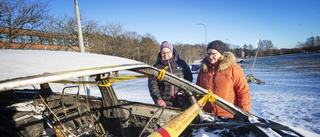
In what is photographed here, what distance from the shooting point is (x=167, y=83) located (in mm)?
2930

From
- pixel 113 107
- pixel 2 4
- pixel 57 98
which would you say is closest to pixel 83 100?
pixel 57 98

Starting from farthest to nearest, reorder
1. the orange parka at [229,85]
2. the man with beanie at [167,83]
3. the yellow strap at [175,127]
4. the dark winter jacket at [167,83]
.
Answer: the dark winter jacket at [167,83]
the man with beanie at [167,83]
the orange parka at [229,85]
the yellow strap at [175,127]

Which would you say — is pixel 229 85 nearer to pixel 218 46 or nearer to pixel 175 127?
pixel 218 46

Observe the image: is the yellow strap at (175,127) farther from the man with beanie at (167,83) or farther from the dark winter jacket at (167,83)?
the dark winter jacket at (167,83)

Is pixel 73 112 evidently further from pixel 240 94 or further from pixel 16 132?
pixel 240 94

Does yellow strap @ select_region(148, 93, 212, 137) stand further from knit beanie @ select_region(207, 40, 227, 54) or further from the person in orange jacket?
knit beanie @ select_region(207, 40, 227, 54)

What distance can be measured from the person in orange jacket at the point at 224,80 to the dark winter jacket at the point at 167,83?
2.01 feet

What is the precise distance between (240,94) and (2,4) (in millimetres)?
11875

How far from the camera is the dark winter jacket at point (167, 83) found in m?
2.85

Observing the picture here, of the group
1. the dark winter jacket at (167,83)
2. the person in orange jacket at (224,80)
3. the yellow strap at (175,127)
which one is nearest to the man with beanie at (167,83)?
the dark winter jacket at (167,83)

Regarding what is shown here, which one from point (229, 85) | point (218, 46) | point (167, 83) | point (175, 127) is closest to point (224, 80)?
point (229, 85)

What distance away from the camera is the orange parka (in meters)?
2.25

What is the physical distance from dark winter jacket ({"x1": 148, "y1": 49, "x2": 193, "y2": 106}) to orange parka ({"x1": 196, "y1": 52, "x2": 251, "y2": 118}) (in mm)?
658

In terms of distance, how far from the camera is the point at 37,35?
1301 cm
